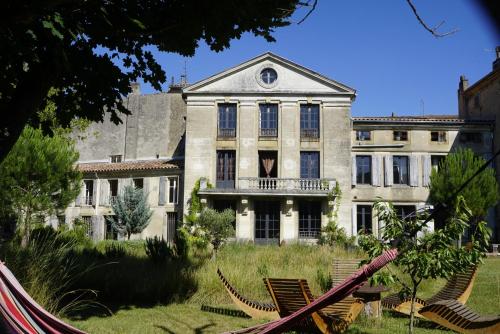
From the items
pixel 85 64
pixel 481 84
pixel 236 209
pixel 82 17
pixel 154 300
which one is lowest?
pixel 154 300

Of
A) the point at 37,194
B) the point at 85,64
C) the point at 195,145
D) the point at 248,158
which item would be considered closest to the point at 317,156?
the point at 248,158

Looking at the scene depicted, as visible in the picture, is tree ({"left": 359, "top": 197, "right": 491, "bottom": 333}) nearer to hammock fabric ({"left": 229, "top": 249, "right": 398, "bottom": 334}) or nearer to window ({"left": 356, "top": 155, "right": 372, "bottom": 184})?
hammock fabric ({"left": 229, "top": 249, "right": 398, "bottom": 334})

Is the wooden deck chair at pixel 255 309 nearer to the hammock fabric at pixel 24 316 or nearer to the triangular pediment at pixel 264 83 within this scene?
the hammock fabric at pixel 24 316

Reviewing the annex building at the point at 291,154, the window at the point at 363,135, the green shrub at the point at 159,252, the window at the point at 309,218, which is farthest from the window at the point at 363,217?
the green shrub at the point at 159,252

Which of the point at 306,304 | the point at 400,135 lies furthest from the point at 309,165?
the point at 306,304

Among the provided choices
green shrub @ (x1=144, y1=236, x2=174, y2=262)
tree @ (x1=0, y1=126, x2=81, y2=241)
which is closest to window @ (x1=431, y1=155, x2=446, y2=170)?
tree @ (x1=0, y1=126, x2=81, y2=241)

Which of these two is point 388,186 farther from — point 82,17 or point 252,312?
point 82,17

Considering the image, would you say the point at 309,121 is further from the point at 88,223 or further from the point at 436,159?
the point at 88,223

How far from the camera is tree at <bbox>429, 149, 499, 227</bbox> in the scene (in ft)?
77.6

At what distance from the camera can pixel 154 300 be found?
908 cm

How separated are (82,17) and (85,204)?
2595 cm

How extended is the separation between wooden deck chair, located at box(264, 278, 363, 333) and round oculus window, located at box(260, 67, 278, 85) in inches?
850

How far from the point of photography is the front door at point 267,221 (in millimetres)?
26277

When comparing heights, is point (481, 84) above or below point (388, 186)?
above
